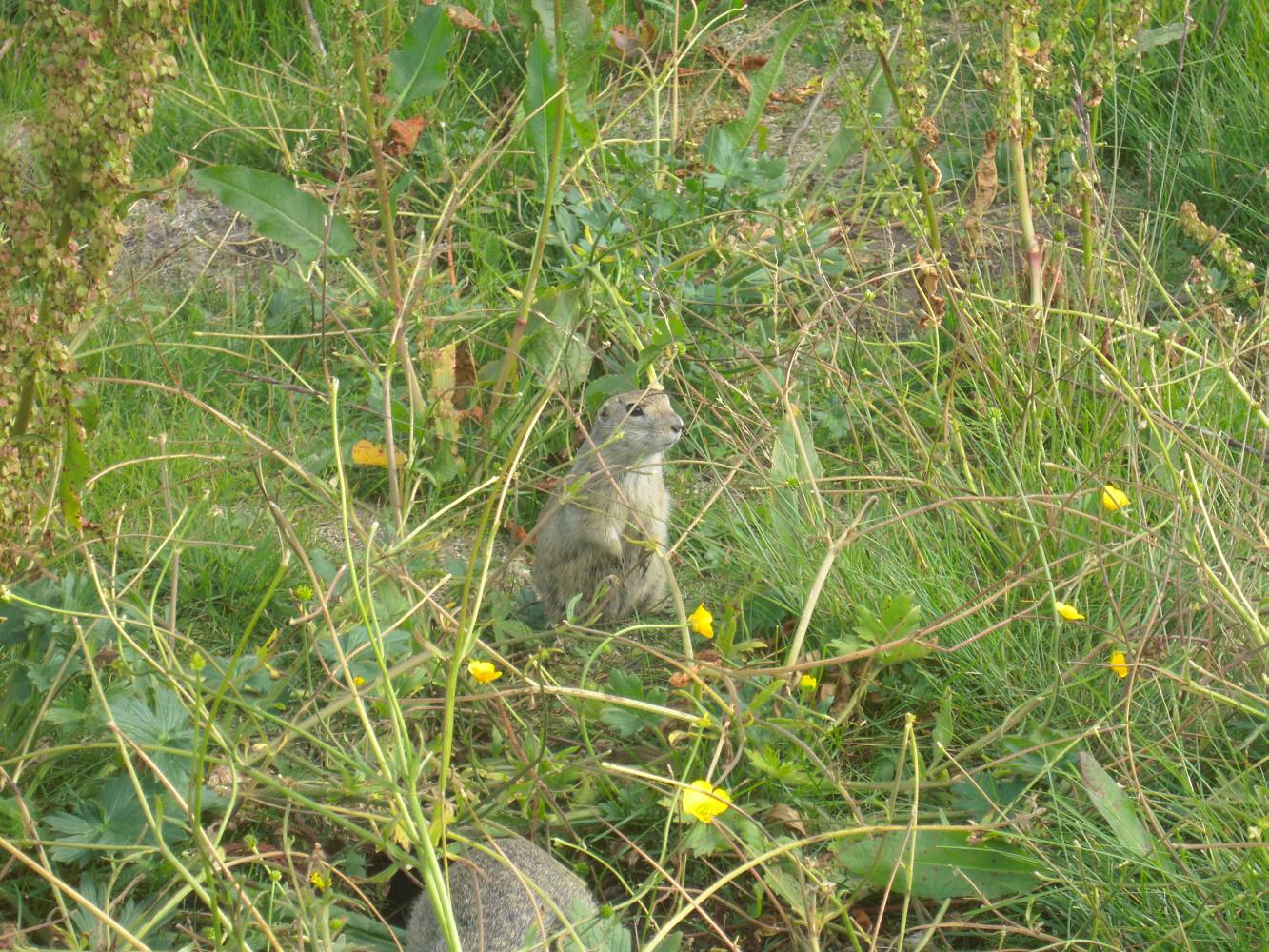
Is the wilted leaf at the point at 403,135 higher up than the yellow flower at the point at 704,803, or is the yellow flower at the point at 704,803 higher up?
the wilted leaf at the point at 403,135

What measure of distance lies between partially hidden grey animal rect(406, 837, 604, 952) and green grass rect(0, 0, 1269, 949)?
0.10 meters

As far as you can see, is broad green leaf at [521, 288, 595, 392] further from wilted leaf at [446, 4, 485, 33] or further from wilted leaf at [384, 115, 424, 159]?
wilted leaf at [446, 4, 485, 33]

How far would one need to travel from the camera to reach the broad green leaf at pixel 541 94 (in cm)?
447

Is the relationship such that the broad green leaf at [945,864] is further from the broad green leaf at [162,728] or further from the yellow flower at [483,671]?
the broad green leaf at [162,728]

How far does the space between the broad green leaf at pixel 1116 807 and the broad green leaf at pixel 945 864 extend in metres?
0.19

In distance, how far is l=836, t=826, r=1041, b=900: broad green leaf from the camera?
9.82 ft

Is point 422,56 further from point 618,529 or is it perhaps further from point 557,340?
point 618,529

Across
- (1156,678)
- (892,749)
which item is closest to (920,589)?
(892,749)

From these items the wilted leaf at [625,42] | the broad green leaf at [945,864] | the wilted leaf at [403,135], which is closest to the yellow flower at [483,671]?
the broad green leaf at [945,864]

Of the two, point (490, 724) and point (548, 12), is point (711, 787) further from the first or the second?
point (548, 12)

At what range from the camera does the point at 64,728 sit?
123 inches

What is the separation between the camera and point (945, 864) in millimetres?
3027

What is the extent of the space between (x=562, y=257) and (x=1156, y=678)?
2665mm

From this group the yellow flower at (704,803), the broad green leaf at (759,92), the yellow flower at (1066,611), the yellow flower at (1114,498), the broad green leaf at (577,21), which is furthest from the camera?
the broad green leaf at (759,92)
